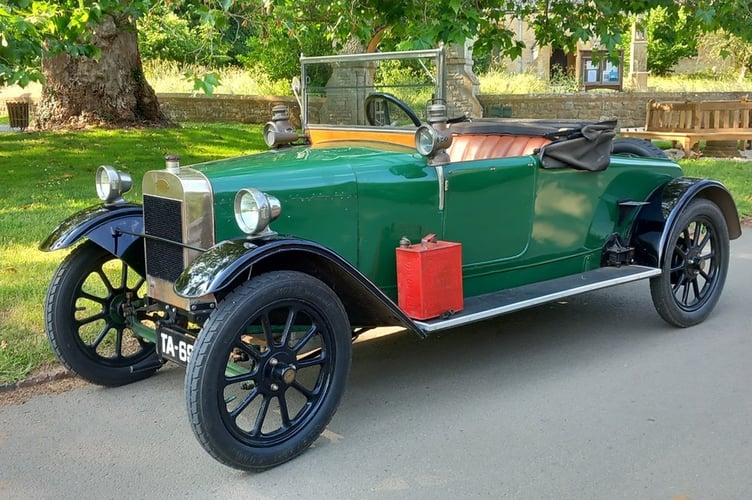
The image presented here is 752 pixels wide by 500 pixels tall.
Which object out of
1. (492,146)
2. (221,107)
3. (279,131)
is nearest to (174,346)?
(279,131)

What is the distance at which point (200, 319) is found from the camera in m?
3.34

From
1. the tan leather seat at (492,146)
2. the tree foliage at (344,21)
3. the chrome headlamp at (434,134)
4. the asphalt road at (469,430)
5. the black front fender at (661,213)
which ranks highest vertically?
the tree foliage at (344,21)

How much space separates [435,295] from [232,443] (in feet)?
4.07

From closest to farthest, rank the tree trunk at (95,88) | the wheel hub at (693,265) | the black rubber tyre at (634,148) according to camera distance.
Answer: the wheel hub at (693,265) < the black rubber tyre at (634,148) < the tree trunk at (95,88)

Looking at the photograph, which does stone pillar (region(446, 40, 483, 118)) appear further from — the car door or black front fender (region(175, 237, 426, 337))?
black front fender (region(175, 237, 426, 337))

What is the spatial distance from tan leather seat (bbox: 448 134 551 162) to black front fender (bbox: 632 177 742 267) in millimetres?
967

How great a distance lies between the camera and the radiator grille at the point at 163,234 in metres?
3.51

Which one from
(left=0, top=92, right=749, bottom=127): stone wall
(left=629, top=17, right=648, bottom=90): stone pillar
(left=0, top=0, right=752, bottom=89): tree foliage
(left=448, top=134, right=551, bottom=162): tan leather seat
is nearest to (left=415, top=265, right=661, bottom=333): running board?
(left=448, top=134, right=551, bottom=162): tan leather seat

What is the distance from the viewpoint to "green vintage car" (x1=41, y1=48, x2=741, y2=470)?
10.3ft

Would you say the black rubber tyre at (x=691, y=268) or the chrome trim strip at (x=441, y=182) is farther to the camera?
the black rubber tyre at (x=691, y=268)

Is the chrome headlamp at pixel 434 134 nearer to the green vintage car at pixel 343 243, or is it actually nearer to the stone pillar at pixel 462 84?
the green vintage car at pixel 343 243

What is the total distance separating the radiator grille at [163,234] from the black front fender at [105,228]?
16cm

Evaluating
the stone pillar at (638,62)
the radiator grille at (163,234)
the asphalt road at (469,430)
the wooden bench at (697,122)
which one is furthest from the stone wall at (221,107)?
the radiator grille at (163,234)

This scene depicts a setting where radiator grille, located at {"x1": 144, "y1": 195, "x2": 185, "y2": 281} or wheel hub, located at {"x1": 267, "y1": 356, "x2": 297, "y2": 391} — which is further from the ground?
radiator grille, located at {"x1": 144, "y1": 195, "x2": 185, "y2": 281}
